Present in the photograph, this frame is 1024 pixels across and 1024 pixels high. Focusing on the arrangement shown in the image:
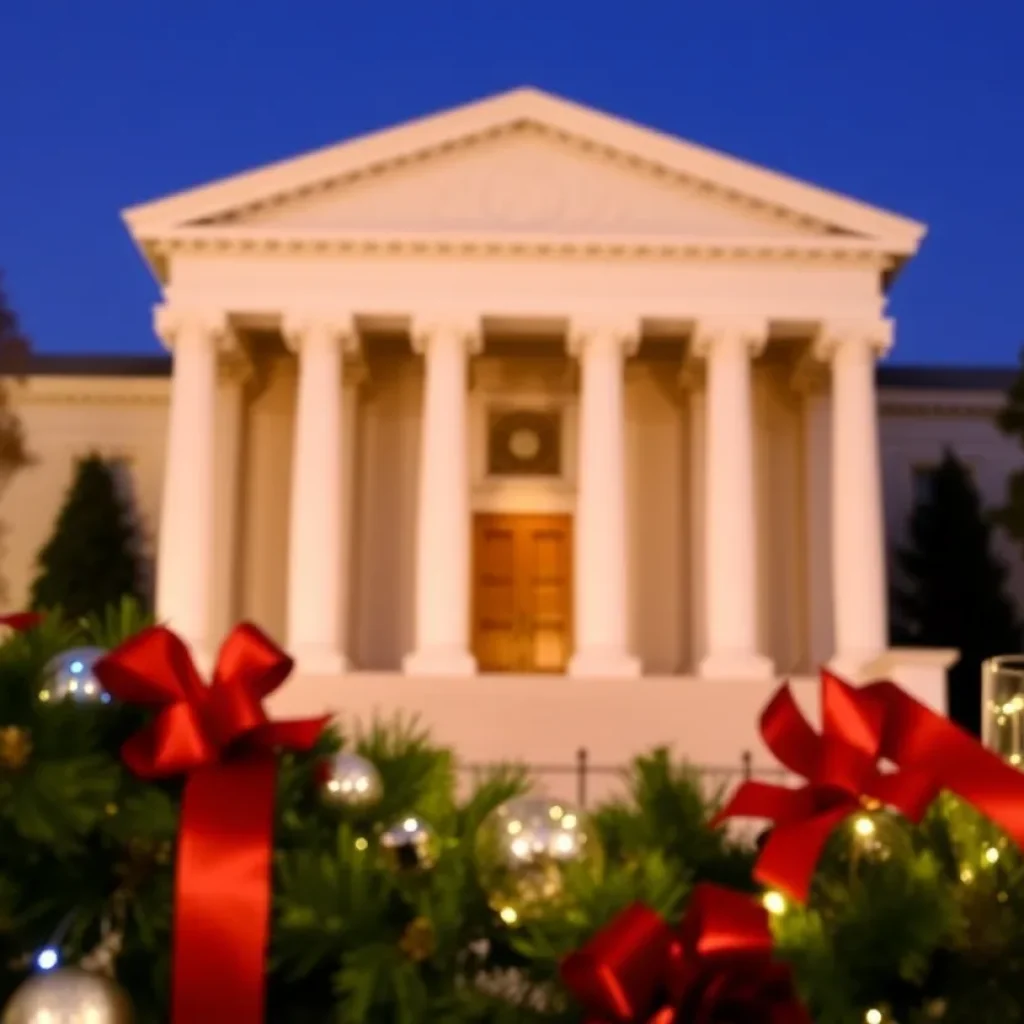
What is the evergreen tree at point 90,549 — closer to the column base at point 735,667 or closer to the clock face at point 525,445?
the clock face at point 525,445

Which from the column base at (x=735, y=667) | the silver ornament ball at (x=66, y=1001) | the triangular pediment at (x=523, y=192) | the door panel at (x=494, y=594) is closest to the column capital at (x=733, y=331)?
the triangular pediment at (x=523, y=192)

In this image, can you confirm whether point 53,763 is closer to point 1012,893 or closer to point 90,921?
point 90,921

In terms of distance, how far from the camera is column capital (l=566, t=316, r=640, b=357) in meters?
30.1

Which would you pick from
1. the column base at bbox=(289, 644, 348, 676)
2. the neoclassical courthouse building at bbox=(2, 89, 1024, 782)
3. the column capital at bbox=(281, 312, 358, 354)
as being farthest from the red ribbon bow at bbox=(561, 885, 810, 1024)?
the column capital at bbox=(281, 312, 358, 354)

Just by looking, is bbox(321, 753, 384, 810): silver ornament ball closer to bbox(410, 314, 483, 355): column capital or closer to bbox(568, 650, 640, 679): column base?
bbox(568, 650, 640, 679): column base

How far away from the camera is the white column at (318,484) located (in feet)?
95.4

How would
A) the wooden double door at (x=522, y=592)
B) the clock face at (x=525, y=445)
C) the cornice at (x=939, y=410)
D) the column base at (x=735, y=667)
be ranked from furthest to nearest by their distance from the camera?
the cornice at (x=939, y=410), the clock face at (x=525, y=445), the wooden double door at (x=522, y=592), the column base at (x=735, y=667)

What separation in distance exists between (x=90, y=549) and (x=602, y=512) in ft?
43.1

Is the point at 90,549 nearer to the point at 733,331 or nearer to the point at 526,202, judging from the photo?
the point at 526,202

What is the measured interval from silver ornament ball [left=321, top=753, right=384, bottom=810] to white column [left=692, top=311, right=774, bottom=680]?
26686 millimetres

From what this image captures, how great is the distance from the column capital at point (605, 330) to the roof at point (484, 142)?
1727 mm

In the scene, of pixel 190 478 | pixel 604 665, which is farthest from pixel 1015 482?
pixel 190 478

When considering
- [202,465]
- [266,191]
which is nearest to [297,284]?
[266,191]

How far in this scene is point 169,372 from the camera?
42.4 metres
